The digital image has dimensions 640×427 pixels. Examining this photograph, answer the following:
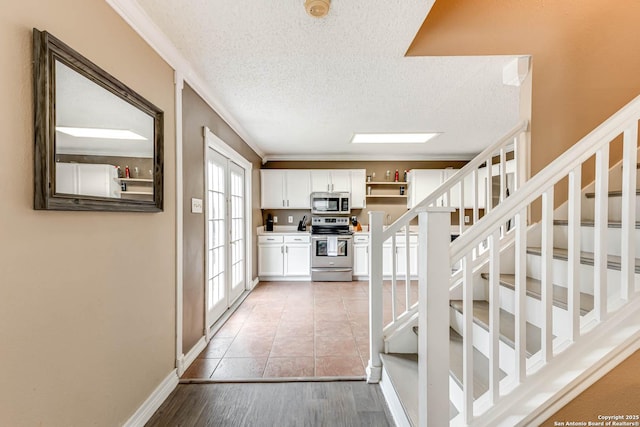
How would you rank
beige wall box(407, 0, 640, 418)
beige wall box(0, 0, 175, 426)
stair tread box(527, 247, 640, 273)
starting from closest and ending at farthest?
1. beige wall box(0, 0, 175, 426)
2. stair tread box(527, 247, 640, 273)
3. beige wall box(407, 0, 640, 418)

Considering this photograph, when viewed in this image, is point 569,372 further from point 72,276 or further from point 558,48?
point 558,48

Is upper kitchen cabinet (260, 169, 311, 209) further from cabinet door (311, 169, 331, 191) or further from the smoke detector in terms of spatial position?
the smoke detector

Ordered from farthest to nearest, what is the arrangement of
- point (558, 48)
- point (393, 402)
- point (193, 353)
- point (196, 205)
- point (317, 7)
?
1. point (196, 205)
2. point (193, 353)
3. point (558, 48)
4. point (393, 402)
5. point (317, 7)

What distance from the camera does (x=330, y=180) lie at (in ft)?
18.3

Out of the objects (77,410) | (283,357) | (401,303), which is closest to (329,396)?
(283,357)

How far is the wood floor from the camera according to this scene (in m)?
1.72

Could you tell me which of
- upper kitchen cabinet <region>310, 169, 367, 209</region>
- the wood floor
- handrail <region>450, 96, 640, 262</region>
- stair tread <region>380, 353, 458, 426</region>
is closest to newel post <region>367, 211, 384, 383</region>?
stair tread <region>380, 353, 458, 426</region>

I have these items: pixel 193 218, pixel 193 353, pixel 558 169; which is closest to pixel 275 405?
pixel 193 353

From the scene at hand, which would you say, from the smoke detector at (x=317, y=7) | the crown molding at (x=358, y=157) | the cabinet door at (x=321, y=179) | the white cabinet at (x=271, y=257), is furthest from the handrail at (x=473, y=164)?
the crown molding at (x=358, y=157)

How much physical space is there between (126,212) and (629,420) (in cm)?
232

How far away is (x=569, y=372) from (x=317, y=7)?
1.93 metres

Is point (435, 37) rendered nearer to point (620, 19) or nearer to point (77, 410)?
point (620, 19)

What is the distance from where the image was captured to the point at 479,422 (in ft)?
3.76

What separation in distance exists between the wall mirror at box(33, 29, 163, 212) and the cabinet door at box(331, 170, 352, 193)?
13.1 ft
